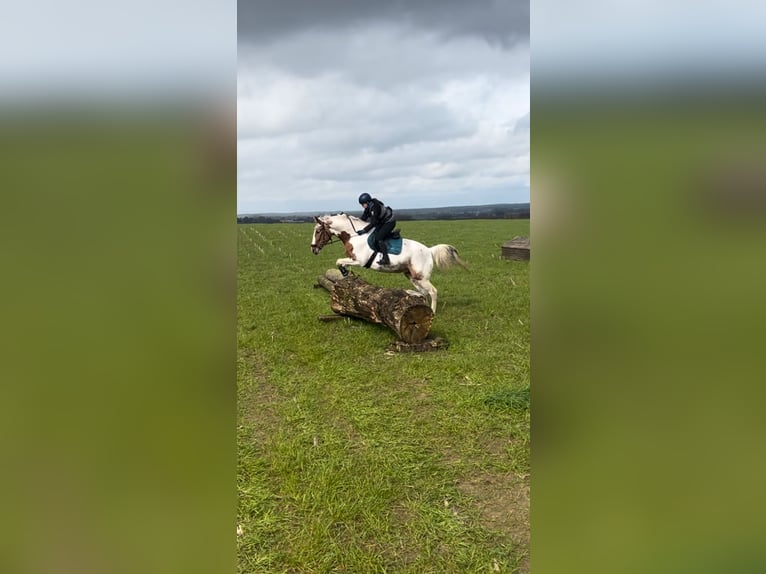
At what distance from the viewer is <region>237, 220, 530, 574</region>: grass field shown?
119 inches

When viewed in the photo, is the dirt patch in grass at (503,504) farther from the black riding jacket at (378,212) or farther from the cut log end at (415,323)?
the black riding jacket at (378,212)

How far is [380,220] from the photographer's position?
8336mm

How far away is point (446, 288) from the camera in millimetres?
11414

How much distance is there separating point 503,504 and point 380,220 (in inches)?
217

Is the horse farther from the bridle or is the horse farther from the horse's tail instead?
the bridle

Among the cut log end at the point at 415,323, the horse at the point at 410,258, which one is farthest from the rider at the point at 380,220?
the cut log end at the point at 415,323

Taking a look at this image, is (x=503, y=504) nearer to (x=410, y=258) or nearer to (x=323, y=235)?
(x=410, y=258)

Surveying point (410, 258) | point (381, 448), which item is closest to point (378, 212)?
point (410, 258)

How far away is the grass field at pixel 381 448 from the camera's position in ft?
9.95
